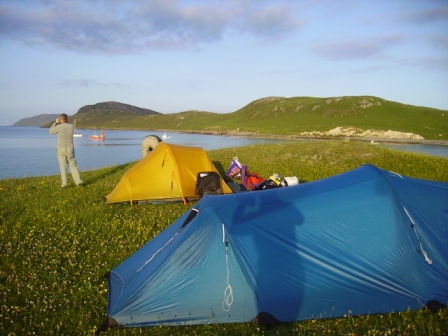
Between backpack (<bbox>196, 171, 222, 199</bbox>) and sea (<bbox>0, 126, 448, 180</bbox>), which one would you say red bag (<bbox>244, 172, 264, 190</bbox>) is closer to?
backpack (<bbox>196, 171, 222, 199</bbox>)

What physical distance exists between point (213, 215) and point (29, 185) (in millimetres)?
13441

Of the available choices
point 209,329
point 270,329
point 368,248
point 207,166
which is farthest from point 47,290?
point 207,166

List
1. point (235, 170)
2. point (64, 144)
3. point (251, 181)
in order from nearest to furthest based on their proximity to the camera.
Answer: point (64, 144), point (251, 181), point (235, 170)

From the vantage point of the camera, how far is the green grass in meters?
5.20

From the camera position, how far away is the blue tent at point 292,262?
5.42m

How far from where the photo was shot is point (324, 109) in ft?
516

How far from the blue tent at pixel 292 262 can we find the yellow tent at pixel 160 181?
6.24 metres

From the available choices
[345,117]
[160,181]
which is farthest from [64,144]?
[345,117]

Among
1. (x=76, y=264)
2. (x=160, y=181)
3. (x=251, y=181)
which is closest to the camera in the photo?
(x=76, y=264)

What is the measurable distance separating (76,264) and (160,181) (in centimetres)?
577

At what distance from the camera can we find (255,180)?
15844 millimetres

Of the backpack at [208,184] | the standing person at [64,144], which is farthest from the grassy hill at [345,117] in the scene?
the standing person at [64,144]

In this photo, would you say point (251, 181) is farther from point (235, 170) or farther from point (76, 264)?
point (76, 264)

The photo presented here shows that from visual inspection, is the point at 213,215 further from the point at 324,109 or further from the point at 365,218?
the point at 324,109
